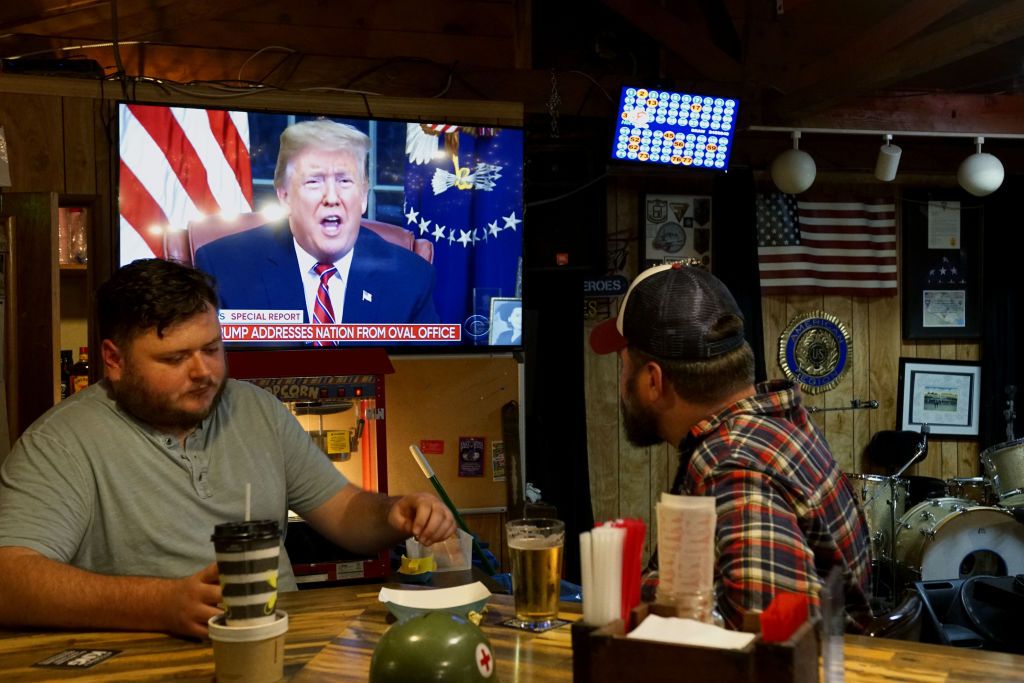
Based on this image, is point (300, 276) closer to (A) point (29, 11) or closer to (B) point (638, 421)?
(A) point (29, 11)

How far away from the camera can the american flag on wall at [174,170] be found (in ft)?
13.5


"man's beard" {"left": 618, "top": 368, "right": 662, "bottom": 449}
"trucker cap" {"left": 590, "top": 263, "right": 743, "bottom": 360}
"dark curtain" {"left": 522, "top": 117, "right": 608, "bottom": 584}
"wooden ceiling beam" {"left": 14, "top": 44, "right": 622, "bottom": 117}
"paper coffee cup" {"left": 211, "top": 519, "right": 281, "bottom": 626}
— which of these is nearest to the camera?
"paper coffee cup" {"left": 211, "top": 519, "right": 281, "bottom": 626}

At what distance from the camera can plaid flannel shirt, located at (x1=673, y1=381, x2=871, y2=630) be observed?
1550 mm

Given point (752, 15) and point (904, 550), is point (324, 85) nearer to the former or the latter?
point (752, 15)

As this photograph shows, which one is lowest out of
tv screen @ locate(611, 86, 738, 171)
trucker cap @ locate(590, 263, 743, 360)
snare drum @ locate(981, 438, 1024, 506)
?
snare drum @ locate(981, 438, 1024, 506)

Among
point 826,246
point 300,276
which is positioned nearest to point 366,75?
point 300,276

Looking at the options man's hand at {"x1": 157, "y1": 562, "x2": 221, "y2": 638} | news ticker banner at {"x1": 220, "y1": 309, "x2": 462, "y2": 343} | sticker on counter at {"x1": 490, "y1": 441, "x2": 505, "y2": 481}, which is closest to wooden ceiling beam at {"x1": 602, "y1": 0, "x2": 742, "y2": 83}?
news ticker banner at {"x1": 220, "y1": 309, "x2": 462, "y2": 343}

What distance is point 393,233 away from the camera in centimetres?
446

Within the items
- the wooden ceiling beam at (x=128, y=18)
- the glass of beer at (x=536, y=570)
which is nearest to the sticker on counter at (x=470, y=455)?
the wooden ceiling beam at (x=128, y=18)

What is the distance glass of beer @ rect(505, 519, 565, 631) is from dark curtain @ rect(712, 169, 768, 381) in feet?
14.2

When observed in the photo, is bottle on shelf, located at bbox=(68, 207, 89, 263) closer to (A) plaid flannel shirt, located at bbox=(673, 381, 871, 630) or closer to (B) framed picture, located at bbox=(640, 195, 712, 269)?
(B) framed picture, located at bbox=(640, 195, 712, 269)

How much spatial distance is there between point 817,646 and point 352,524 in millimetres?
1597

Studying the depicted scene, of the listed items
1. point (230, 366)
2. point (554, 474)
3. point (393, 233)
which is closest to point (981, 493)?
point (554, 474)

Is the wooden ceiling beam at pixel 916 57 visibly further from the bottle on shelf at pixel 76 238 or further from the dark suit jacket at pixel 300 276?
the bottle on shelf at pixel 76 238
